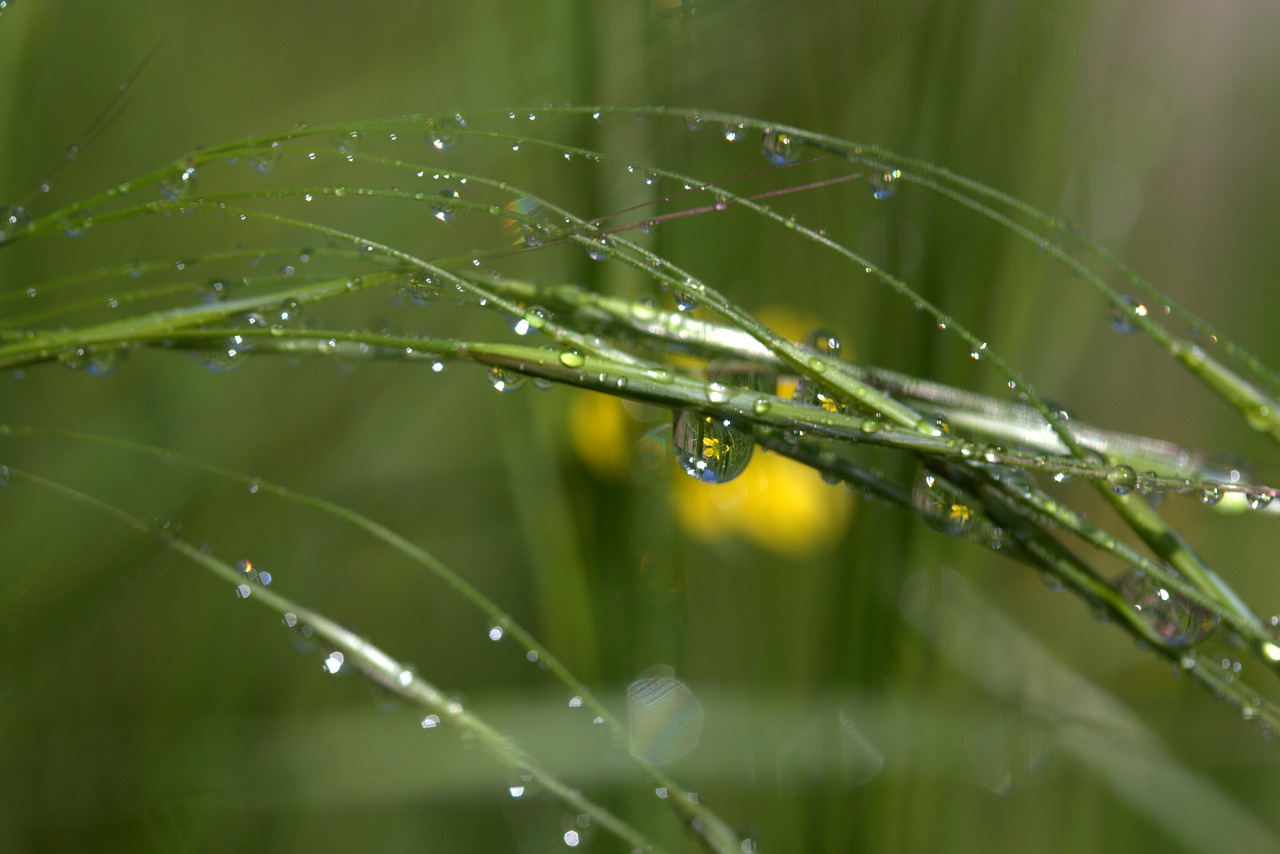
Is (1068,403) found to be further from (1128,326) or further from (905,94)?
(1128,326)

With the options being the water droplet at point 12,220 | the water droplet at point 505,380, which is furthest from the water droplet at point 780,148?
the water droplet at point 12,220

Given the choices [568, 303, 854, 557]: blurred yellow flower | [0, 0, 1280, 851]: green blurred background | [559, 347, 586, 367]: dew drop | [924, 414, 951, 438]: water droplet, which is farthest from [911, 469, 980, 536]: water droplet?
[568, 303, 854, 557]: blurred yellow flower

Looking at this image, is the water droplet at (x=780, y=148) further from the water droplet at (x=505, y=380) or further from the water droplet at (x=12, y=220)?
the water droplet at (x=12, y=220)

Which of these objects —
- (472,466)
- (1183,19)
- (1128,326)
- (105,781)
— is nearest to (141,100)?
(472,466)

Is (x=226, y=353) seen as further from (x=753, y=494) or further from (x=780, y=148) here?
(x=753, y=494)

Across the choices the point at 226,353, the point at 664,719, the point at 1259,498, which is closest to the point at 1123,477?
the point at 1259,498

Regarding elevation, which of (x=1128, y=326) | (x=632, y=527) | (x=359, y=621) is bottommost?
(x=359, y=621)

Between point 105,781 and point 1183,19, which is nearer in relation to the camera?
point 105,781
